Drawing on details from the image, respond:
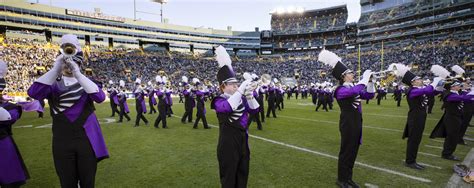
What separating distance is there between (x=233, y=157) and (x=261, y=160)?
3156 mm

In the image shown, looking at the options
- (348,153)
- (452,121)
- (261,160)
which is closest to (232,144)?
(348,153)

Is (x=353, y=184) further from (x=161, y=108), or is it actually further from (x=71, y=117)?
(x=161, y=108)

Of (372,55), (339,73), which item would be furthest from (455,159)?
(372,55)

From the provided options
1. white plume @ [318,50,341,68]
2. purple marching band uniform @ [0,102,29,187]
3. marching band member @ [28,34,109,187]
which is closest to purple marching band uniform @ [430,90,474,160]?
white plume @ [318,50,341,68]

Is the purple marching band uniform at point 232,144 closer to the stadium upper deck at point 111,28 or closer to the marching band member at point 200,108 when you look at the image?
the marching band member at point 200,108

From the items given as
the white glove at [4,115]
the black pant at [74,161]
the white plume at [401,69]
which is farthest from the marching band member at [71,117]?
the white plume at [401,69]

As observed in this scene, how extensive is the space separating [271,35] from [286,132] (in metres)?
71.7

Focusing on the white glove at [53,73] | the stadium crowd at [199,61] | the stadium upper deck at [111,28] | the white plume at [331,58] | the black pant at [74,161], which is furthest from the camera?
the stadium upper deck at [111,28]

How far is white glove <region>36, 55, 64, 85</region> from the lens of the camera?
252cm

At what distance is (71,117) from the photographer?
272 centimetres

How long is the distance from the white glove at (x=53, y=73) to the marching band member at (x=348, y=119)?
→ 410 cm

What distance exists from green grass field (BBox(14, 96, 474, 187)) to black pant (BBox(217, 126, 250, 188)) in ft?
5.05

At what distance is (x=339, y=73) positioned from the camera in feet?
15.5

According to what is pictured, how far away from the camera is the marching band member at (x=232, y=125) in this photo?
316 centimetres
